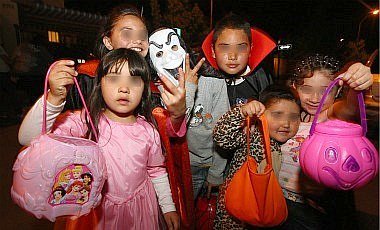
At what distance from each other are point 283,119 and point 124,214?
2.96ft

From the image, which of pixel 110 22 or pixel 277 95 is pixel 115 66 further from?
pixel 277 95

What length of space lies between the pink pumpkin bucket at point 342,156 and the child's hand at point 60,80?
96 cm

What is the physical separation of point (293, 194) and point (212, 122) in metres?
0.63

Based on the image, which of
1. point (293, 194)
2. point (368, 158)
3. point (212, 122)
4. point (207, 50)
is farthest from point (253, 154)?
point (207, 50)

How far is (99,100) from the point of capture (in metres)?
1.47

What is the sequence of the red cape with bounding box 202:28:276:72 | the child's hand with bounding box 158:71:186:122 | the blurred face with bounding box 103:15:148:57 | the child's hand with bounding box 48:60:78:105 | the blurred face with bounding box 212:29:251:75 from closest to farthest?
the child's hand with bounding box 48:60:78:105, the child's hand with bounding box 158:71:186:122, the blurred face with bounding box 103:15:148:57, the blurred face with bounding box 212:29:251:75, the red cape with bounding box 202:28:276:72

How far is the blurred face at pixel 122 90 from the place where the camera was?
1.35m

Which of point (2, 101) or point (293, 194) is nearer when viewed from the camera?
point (293, 194)

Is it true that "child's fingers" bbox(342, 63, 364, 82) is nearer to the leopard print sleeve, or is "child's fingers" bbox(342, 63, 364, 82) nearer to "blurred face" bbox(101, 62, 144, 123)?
the leopard print sleeve

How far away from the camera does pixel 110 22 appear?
1.82 metres

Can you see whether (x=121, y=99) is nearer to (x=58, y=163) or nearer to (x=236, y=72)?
(x=58, y=163)

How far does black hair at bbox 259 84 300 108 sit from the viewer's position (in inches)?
63.6

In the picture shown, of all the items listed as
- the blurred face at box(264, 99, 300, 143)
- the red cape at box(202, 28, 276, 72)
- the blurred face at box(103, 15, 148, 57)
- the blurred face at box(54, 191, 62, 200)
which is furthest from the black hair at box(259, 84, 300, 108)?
the blurred face at box(54, 191, 62, 200)

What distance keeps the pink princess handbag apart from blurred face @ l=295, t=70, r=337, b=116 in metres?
1.10
